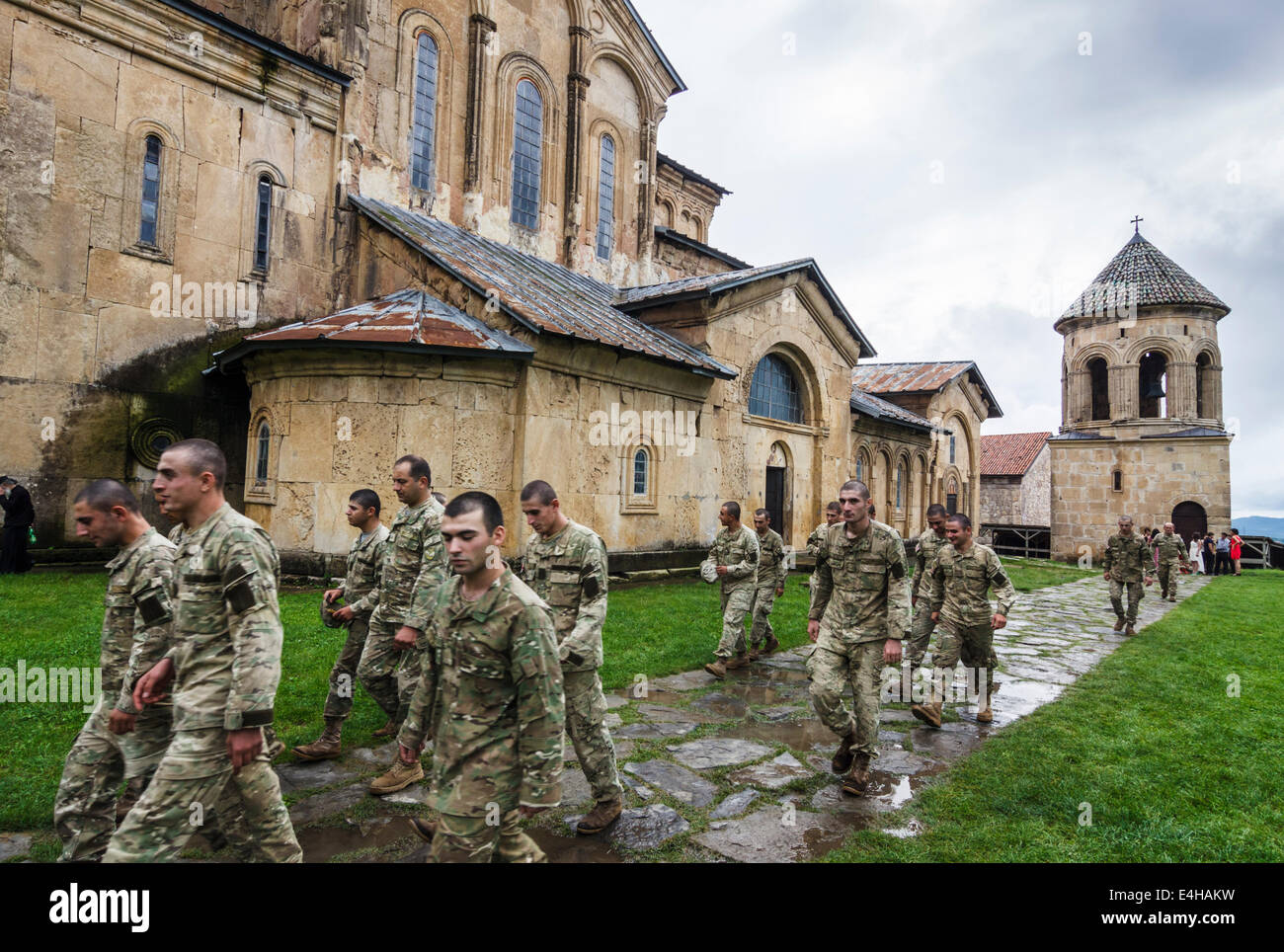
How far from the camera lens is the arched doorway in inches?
1225

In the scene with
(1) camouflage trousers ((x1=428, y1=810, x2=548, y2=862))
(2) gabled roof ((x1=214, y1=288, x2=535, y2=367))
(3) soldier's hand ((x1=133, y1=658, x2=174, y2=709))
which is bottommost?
(1) camouflage trousers ((x1=428, y1=810, x2=548, y2=862))

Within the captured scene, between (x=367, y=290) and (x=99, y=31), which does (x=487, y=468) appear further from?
(x=99, y=31)

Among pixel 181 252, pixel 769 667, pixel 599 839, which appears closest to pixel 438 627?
pixel 599 839

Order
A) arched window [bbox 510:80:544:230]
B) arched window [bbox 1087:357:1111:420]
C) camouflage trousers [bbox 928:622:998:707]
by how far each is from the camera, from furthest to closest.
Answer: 1. arched window [bbox 1087:357:1111:420]
2. arched window [bbox 510:80:544:230]
3. camouflage trousers [bbox 928:622:998:707]

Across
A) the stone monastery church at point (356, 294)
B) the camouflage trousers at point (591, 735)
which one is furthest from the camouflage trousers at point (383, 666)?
the stone monastery church at point (356, 294)

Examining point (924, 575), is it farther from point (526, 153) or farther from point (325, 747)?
point (526, 153)

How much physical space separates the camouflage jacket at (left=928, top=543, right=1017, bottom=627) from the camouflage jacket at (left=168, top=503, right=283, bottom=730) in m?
6.42

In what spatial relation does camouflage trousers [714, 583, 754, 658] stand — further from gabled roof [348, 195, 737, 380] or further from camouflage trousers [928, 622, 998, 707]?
gabled roof [348, 195, 737, 380]

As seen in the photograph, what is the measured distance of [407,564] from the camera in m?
5.34

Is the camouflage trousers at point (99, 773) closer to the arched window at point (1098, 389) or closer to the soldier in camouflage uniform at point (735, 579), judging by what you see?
the soldier in camouflage uniform at point (735, 579)

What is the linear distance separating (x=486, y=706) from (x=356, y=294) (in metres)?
13.8

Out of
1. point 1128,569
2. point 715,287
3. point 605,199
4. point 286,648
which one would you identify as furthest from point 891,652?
point 605,199

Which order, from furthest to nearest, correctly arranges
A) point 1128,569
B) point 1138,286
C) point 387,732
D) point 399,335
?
1. point 1138,286
2. point 1128,569
3. point 399,335
4. point 387,732

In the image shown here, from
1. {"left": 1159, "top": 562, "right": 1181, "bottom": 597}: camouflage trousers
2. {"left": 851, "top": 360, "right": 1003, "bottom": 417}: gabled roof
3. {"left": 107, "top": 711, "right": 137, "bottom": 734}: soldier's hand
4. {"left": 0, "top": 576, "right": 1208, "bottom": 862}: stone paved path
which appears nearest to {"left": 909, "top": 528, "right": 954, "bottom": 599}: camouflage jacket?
{"left": 0, "top": 576, "right": 1208, "bottom": 862}: stone paved path
